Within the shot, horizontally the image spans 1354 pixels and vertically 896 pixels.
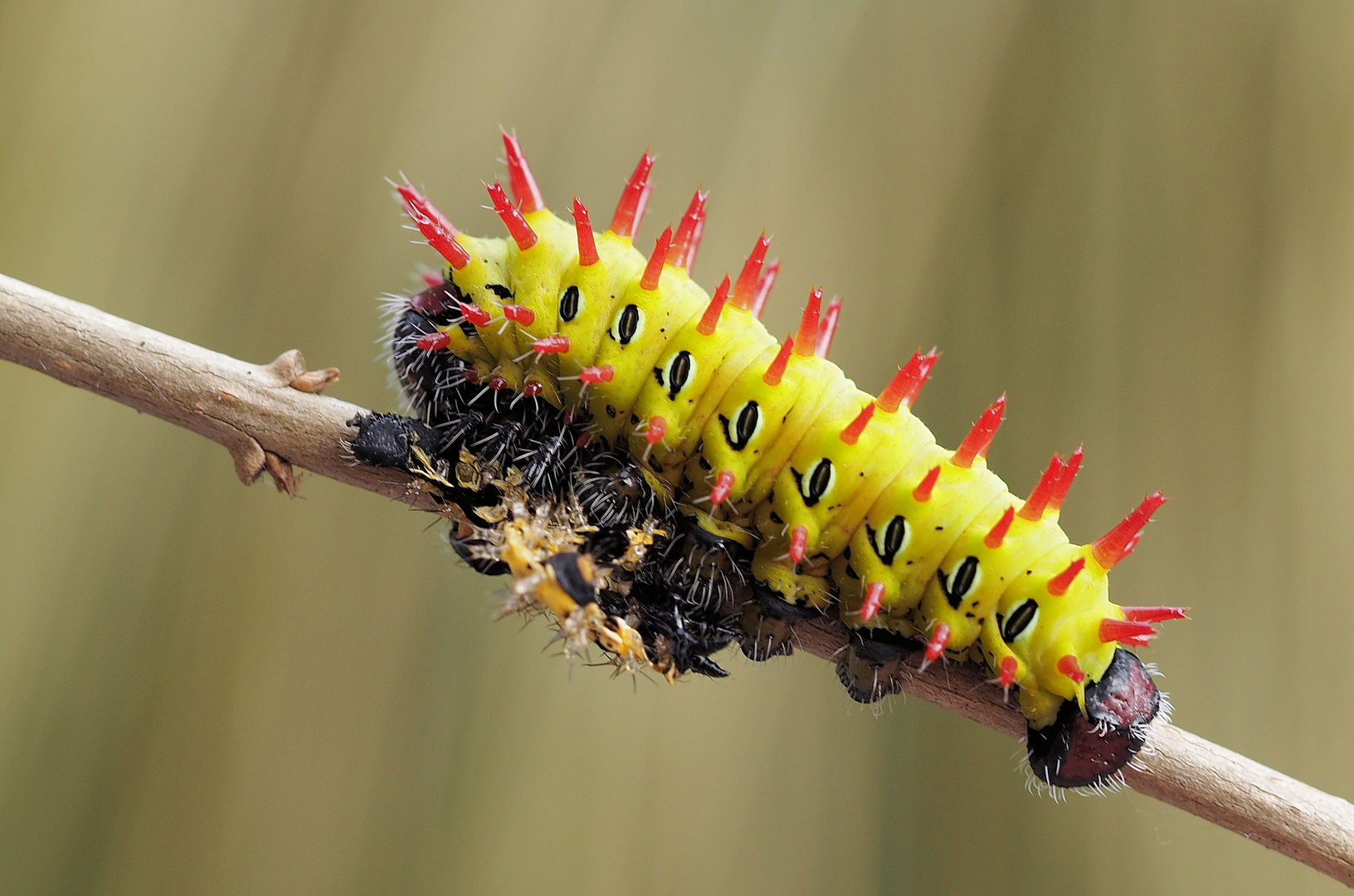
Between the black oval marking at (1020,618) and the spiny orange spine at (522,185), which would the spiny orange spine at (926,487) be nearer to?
the black oval marking at (1020,618)

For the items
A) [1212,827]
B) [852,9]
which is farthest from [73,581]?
[1212,827]

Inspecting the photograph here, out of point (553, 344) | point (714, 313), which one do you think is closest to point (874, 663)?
point (714, 313)

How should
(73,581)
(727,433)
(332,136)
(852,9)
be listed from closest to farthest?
1. (727,433)
2. (73,581)
3. (332,136)
4. (852,9)

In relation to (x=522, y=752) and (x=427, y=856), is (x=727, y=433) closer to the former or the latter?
(x=522, y=752)

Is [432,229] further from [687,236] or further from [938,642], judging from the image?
[938,642]

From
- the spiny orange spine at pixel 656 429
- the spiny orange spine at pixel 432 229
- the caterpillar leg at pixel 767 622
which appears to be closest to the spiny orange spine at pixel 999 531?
the caterpillar leg at pixel 767 622

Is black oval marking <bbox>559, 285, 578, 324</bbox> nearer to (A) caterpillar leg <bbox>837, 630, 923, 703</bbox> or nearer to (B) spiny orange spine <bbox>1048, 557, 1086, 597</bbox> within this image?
(A) caterpillar leg <bbox>837, 630, 923, 703</bbox>
